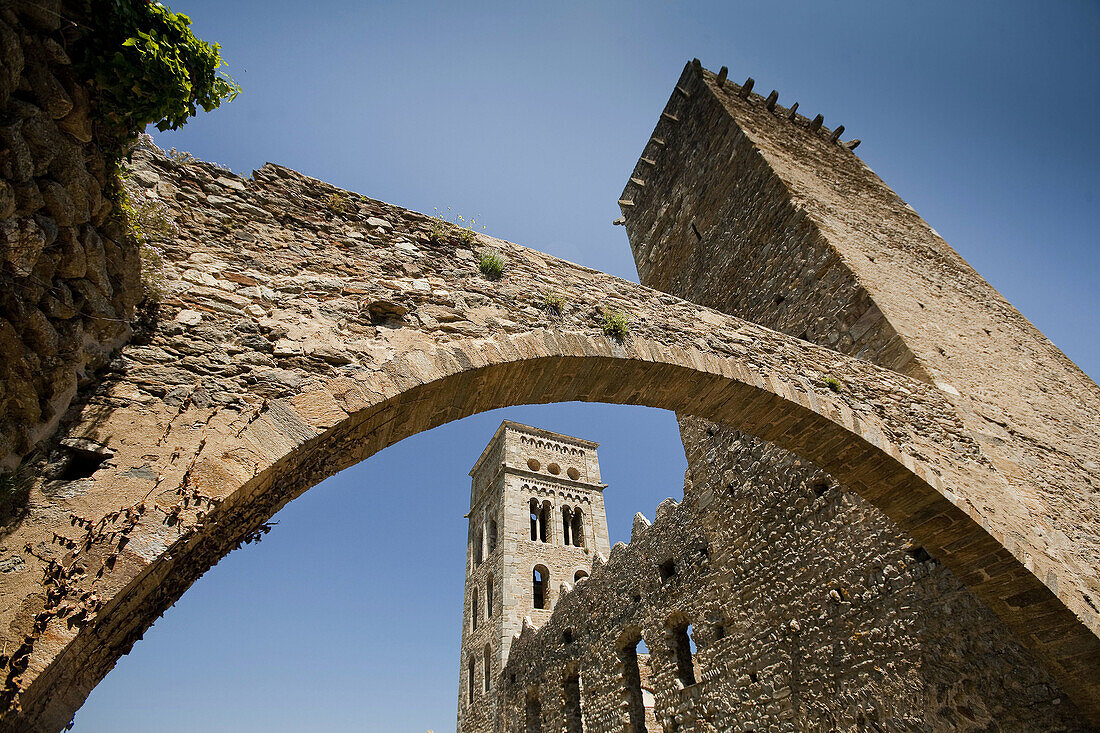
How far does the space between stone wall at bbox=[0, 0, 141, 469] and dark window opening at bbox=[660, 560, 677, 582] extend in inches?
324

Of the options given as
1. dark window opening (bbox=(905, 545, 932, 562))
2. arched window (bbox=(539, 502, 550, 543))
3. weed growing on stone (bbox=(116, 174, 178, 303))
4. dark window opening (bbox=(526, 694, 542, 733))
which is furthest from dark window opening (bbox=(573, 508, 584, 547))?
weed growing on stone (bbox=(116, 174, 178, 303))

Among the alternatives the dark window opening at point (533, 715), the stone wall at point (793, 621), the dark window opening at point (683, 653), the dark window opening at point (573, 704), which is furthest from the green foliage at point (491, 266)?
the dark window opening at point (533, 715)

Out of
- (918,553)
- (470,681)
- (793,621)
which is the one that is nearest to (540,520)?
(470,681)

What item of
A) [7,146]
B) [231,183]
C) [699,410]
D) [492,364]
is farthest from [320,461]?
[699,410]

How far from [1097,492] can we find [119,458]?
8.23 meters

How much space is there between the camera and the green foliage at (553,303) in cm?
401

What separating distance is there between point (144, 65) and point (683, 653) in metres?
9.06

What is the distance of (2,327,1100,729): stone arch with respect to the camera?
83.9 inches

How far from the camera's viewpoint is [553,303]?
403 cm

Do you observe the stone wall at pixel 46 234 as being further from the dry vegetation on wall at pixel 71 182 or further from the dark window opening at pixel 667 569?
the dark window opening at pixel 667 569

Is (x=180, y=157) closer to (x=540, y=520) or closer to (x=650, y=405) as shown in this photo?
(x=650, y=405)

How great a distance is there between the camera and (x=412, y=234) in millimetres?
A: 3963

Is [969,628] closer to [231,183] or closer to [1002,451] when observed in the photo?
[1002,451]

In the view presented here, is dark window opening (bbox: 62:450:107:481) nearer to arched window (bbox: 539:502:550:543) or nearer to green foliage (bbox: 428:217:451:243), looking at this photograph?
green foliage (bbox: 428:217:451:243)
